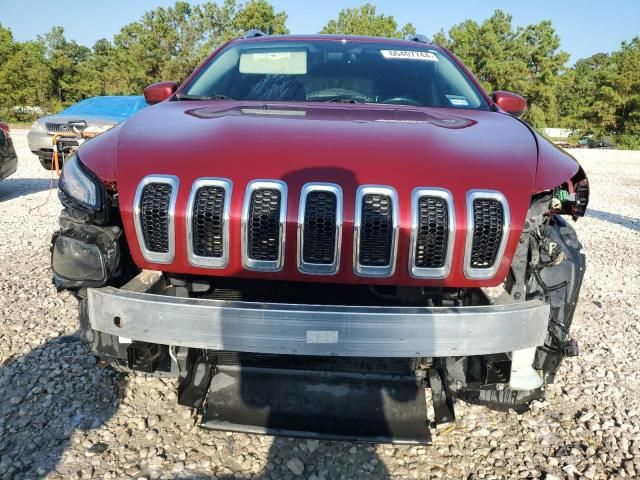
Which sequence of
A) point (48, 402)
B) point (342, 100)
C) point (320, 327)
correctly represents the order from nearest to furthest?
1. point (320, 327)
2. point (48, 402)
3. point (342, 100)

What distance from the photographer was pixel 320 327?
1797 mm

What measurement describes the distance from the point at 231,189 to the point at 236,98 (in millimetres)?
1353

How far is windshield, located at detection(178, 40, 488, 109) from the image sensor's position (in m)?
3.06

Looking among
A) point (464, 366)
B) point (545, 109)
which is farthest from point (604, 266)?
point (545, 109)

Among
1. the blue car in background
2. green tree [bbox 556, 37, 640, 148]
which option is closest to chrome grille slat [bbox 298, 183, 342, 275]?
the blue car in background

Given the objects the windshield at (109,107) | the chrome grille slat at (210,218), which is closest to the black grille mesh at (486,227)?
the chrome grille slat at (210,218)

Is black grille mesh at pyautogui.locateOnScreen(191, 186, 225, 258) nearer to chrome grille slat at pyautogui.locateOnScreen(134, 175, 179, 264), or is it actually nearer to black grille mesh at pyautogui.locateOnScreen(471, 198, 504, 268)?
chrome grille slat at pyautogui.locateOnScreen(134, 175, 179, 264)

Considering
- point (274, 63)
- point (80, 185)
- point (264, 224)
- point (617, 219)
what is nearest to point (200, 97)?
point (274, 63)

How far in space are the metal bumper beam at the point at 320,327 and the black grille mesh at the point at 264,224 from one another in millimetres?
204

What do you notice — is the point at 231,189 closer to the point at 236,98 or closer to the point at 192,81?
the point at 236,98

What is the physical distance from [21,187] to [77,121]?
1.56 meters

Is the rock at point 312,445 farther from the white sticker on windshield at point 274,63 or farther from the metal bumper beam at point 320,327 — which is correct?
the white sticker on windshield at point 274,63

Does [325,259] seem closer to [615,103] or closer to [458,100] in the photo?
[458,100]

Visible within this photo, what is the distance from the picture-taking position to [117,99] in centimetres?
1077
